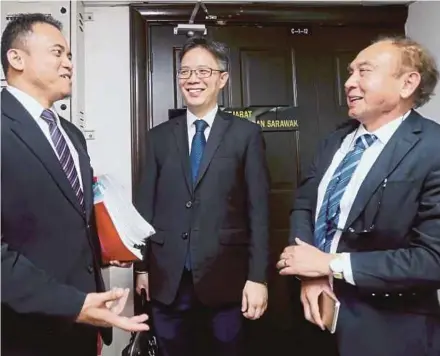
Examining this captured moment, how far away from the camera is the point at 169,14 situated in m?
2.29

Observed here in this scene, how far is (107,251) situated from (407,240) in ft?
2.61

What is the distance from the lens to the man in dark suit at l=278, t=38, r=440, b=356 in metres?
1.19

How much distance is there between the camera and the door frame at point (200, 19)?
7.50 ft

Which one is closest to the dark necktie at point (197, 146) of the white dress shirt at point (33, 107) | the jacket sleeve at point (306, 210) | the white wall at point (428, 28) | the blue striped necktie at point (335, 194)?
the jacket sleeve at point (306, 210)

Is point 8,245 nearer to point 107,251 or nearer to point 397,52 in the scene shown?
point 107,251

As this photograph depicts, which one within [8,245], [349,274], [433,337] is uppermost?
[8,245]

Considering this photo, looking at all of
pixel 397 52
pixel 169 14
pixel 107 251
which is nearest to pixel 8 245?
pixel 107 251

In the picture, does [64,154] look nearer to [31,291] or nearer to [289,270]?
[31,291]

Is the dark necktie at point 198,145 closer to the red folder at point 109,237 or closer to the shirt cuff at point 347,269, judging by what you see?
the red folder at point 109,237

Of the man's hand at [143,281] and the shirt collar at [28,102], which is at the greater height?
the shirt collar at [28,102]

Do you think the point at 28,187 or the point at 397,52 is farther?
the point at 397,52

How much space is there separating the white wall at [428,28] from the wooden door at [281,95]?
151 millimetres

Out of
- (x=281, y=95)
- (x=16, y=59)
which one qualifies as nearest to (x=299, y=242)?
(x=16, y=59)

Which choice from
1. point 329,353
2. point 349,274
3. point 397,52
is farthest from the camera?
point 329,353
